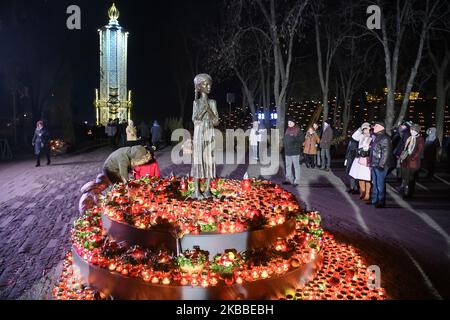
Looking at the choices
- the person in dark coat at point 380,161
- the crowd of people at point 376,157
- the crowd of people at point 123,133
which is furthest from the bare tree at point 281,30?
the person in dark coat at point 380,161

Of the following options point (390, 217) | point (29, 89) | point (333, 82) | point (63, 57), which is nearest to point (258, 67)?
point (333, 82)

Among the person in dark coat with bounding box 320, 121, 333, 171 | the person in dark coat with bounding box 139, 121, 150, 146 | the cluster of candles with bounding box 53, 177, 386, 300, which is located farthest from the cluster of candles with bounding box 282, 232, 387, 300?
the person in dark coat with bounding box 139, 121, 150, 146

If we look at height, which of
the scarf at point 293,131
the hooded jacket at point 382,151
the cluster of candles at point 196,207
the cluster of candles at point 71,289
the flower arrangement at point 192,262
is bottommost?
the cluster of candles at point 71,289

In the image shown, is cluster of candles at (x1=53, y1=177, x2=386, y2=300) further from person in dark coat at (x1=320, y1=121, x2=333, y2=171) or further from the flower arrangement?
person in dark coat at (x1=320, y1=121, x2=333, y2=171)

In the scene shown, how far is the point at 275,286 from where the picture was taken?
503cm

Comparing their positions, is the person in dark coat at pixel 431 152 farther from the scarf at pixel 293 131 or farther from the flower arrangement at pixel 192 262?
the flower arrangement at pixel 192 262

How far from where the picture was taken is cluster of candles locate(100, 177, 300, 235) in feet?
18.5

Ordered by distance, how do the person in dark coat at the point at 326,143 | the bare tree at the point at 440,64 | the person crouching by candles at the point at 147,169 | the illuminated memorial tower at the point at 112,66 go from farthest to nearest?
the illuminated memorial tower at the point at 112,66 < the bare tree at the point at 440,64 < the person in dark coat at the point at 326,143 < the person crouching by candles at the point at 147,169

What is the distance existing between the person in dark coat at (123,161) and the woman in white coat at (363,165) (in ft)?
16.6

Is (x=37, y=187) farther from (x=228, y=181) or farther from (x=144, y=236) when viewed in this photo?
(x=144, y=236)

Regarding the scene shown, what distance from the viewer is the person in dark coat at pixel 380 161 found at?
8.84 metres

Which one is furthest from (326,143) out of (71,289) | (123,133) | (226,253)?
(123,133)

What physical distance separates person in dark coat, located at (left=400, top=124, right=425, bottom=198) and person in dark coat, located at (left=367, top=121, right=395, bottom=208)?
1.48 metres

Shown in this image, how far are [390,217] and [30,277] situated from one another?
22.4 feet
